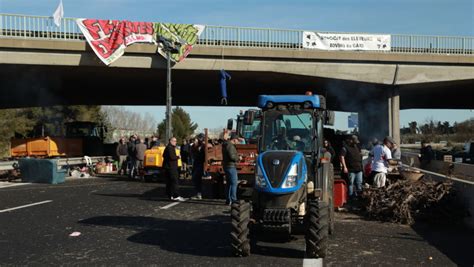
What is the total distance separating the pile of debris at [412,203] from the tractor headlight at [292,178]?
13.4 feet

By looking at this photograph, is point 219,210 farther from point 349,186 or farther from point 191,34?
point 191,34

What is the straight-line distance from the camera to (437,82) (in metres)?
26.3

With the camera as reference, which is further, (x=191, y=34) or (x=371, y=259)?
(x=191, y=34)

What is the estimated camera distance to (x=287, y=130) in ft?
27.6

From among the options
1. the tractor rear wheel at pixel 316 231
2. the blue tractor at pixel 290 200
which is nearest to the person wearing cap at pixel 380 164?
the blue tractor at pixel 290 200

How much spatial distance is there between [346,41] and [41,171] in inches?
623

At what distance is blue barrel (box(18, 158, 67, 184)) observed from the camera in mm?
19047

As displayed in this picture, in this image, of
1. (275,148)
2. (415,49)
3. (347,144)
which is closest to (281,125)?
(275,148)

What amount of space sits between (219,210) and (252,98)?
82.0 feet

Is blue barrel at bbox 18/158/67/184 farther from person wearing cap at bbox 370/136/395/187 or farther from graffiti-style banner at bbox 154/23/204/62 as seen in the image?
person wearing cap at bbox 370/136/395/187

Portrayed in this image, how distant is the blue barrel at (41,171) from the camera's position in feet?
62.5

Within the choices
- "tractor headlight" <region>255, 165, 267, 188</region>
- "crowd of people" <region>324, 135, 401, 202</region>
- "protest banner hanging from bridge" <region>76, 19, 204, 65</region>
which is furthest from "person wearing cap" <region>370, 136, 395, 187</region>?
"protest banner hanging from bridge" <region>76, 19, 204, 65</region>

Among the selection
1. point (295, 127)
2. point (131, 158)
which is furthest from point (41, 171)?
point (295, 127)

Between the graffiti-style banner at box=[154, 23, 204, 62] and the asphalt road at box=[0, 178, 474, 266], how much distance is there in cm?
1235
